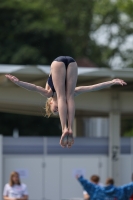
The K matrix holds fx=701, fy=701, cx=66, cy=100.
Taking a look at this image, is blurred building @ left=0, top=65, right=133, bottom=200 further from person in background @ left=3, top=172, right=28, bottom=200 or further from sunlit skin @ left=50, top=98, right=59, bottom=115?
sunlit skin @ left=50, top=98, right=59, bottom=115

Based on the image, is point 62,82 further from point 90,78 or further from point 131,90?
point 131,90

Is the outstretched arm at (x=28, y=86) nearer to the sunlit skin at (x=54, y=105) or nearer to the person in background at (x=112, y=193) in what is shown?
the sunlit skin at (x=54, y=105)

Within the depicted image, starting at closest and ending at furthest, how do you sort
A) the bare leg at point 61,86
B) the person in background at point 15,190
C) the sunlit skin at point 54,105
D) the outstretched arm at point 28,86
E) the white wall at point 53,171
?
the outstretched arm at point 28,86 → the bare leg at point 61,86 → the sunlit skin at point 54,105 → the person in background at point 15,190 → the white wall at point 53,171

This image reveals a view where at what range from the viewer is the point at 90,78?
1981 cm

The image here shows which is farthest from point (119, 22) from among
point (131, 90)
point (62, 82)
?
point (62, 82)

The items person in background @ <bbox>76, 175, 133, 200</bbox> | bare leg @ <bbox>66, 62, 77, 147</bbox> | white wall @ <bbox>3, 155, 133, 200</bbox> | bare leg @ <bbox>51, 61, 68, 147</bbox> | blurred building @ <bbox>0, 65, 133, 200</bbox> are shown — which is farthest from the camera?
white wall @ <bbox>3, 155, 133, 200</bbox>

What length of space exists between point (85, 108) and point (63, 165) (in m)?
1.85

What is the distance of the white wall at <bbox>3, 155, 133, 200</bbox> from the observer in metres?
20.7

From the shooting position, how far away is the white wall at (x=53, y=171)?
2073cm

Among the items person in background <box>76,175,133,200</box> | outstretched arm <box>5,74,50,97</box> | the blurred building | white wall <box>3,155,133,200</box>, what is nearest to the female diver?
outstretched arm <box>5,74,50,97</box>

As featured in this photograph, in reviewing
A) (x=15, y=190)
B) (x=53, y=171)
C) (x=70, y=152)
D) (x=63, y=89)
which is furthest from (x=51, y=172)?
(x=63, y=89)

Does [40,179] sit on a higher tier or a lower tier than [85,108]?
lower

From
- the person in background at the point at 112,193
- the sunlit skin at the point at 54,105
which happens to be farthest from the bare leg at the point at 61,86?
the person in background at the point at 112,193

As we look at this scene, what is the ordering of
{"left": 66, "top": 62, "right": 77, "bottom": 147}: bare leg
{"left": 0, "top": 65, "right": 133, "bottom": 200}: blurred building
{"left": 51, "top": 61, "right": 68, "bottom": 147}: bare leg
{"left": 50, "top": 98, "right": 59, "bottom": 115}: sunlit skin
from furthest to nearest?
1. {"left": 0, "top": 65, "right": 133, "bottom": 200}: blurred building
2. {"left": 50, "top": 98, "right": 59, "bottom": 115}: sunlit skin
3. {"left": 66, "top": 62, "right": 77, "bottom": 147}: bare leg
4. {"left": 51, "top": 61, "right": 68, "bottom": 147}: bare leg
